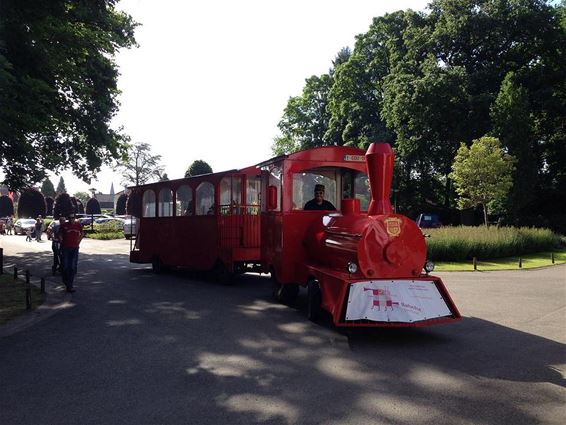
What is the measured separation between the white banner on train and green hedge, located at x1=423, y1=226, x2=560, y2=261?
1313 centimetres

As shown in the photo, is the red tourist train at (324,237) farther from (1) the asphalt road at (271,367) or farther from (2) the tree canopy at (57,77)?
(2) the tree canopy at (57,77)

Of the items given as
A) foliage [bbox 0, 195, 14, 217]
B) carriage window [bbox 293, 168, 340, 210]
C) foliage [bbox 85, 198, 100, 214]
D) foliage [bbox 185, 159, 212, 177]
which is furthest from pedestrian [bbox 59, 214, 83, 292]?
foliage [bbox 0, 195, 14, 217]

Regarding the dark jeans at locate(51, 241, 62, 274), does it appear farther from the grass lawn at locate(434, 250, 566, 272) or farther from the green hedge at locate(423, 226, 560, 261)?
the green hedge at locate(423, 226, 560, 261)

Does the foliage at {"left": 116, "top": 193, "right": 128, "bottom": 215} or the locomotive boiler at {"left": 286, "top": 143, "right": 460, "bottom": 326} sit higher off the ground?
the foliage at {"left": 116, "top": 193, "right": 128, "bottom": 215}

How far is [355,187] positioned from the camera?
9289 millimetres

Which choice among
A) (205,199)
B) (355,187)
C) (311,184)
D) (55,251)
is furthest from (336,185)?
(55,251)

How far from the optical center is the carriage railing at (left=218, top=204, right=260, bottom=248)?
41.8ft

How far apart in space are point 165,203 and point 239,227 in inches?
150

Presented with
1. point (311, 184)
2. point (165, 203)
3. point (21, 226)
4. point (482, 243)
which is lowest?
point (482, 243)

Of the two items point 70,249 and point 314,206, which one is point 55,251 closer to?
point 70,249

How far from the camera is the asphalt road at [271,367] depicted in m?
4.39

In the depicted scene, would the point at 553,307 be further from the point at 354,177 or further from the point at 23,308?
the point at 23,308

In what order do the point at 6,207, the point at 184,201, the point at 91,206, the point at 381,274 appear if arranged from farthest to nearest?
the point at 6,207 < the point at 91,206 < the point at 184,201 < the point at 381,274

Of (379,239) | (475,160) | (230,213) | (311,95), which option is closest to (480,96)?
(475,160)
